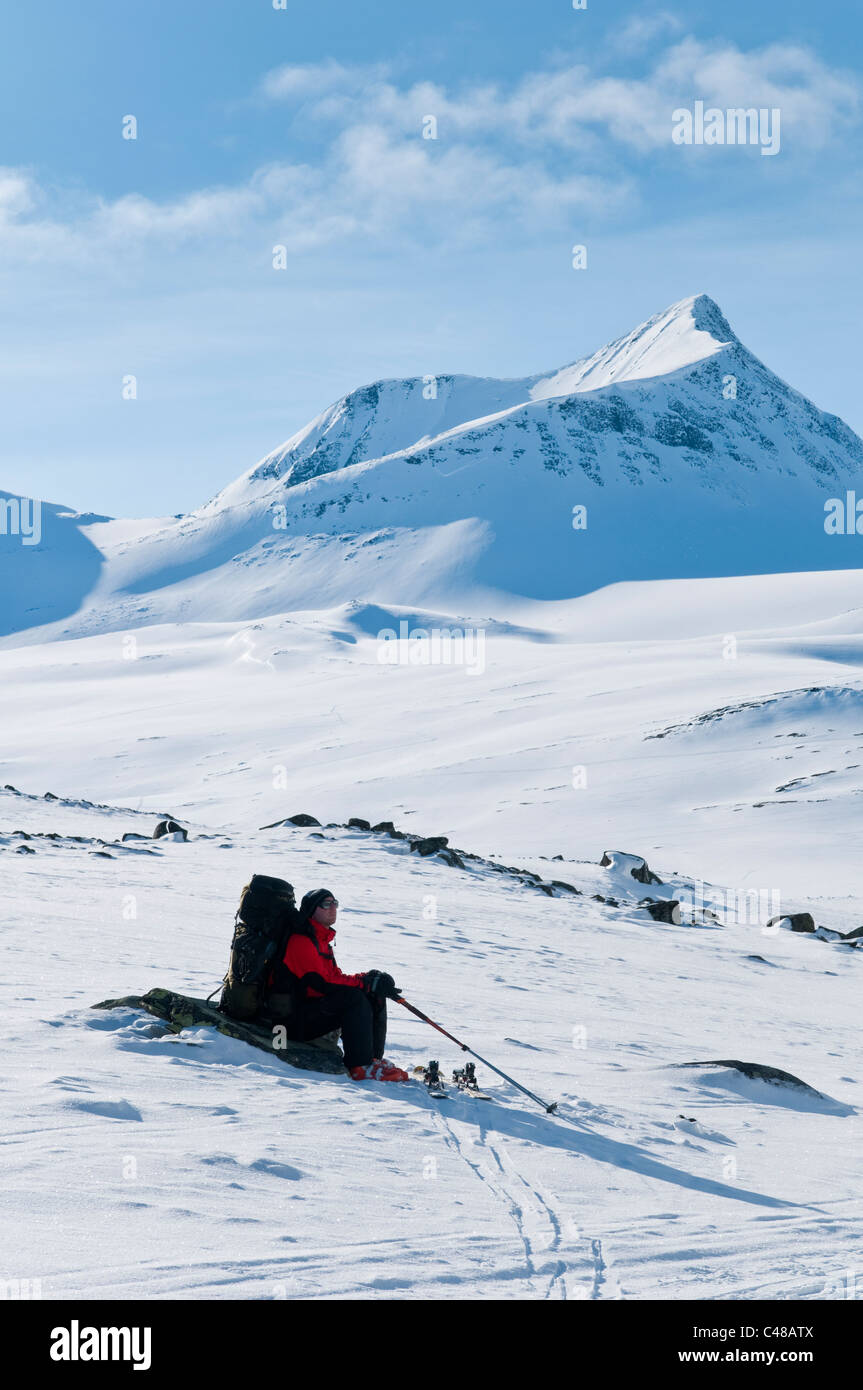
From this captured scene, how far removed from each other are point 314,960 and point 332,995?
11.1 inches

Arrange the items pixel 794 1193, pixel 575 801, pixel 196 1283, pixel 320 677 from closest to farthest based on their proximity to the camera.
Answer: pixel 196 1283 < pixel 794 1193 < pixel 575 801 < pixel 320 677

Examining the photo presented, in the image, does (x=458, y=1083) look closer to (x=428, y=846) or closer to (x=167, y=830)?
(x=428, y=846)

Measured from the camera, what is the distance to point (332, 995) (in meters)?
7.68

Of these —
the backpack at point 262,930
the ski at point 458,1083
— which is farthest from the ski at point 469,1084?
the backpack at point 262,930

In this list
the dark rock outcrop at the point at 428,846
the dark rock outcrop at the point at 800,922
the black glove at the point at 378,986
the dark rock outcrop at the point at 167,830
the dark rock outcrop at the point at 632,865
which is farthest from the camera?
the dark rock outcrop at the point at 167,830

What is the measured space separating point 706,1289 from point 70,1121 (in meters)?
3.20

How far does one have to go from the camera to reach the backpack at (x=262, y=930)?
24.9ft

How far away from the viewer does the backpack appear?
24.9ft

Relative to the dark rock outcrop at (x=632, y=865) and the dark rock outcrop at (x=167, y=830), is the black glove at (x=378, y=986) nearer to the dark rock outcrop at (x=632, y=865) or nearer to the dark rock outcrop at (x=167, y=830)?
the dark rock outcrop at (x=632, y=865)

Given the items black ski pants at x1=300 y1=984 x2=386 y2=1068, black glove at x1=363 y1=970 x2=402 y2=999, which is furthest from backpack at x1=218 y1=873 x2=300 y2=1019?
black glove at x1=363 y1=970 x2=402 y2=999

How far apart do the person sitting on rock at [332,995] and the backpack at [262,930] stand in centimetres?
8

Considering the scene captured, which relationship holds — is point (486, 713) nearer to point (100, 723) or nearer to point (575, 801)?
point (575, 801)

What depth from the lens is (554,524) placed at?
161 metres

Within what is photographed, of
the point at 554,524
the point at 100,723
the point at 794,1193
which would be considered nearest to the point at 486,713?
the point at 100,723
